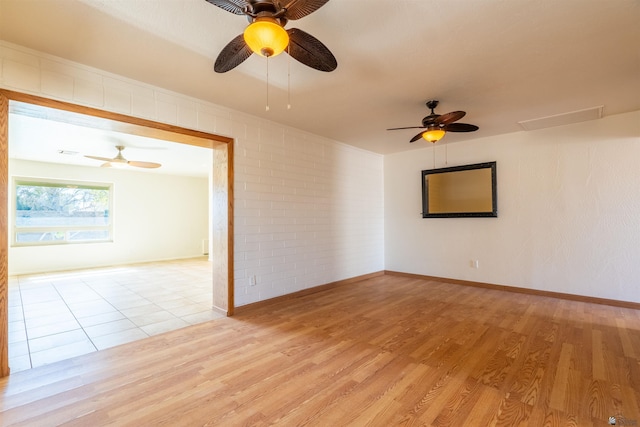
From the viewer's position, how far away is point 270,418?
166cm

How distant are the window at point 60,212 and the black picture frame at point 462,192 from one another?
7758mm

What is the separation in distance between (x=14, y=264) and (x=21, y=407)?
6267 millimetres

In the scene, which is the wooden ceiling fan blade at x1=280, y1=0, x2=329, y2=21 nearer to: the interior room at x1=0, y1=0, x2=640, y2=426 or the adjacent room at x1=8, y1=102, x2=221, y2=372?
the interior room at x1=0, y1=0, x2=640, y2=426

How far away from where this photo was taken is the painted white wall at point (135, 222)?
630 centimetres

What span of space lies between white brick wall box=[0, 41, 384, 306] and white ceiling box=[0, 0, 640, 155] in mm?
167

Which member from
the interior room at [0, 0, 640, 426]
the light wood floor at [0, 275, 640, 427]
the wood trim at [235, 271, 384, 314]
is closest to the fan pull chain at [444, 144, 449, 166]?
the interior room at [0, 0, 640, 426]

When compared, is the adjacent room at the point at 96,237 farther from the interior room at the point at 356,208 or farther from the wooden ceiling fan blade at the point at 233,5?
the wooden ceiling fan blade at the point at 233,5

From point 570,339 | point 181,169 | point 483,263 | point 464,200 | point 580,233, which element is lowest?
point 570,339

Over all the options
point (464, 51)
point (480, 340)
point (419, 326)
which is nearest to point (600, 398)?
point (480, 340)

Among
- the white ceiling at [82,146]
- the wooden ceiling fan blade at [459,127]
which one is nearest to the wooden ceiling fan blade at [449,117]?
the wooden ceiling fan blade at [459,127]

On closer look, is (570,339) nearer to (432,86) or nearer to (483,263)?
(483,263)

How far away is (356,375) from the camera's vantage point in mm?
2111

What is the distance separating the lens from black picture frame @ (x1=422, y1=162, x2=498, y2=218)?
15.4ft

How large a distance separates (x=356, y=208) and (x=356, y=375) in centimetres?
359
